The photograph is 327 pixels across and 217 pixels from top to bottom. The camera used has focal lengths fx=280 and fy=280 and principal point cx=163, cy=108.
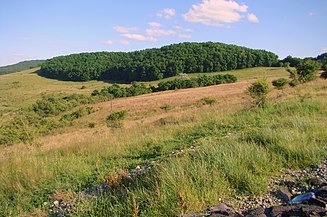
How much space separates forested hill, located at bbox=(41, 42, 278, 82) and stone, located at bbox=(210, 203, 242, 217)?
335ft

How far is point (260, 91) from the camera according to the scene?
47.4 ft

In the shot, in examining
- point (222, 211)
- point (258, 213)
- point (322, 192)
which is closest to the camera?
point (258, 213)

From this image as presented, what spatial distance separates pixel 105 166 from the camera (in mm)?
6324

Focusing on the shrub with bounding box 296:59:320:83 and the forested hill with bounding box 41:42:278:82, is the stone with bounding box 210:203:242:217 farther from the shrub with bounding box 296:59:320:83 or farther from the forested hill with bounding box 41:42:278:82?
the forested hill with bounding box 41:42:278:82

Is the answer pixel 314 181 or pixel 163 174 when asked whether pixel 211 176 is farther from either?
pixel 314 181

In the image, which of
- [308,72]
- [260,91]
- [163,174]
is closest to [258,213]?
[163,174]

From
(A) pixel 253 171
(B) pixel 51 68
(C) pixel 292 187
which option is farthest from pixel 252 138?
(B) pixel 51 68

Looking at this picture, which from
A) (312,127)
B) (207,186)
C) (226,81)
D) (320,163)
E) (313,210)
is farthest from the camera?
(226,81)

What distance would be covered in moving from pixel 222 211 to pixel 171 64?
4226 inches

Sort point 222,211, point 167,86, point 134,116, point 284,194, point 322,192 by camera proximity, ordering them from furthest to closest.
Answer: point 167,86
point 134,116
point 284,194
point 322,192
point 222,211

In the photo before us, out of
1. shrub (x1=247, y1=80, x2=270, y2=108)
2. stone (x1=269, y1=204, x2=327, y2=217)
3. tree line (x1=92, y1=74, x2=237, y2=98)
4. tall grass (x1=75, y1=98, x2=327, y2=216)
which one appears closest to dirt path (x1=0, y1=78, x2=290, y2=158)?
shrub (x1=247, y1=80, x2=270, y2=108)

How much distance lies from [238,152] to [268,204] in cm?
128

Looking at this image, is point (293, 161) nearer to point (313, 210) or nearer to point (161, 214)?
point (313, 210)

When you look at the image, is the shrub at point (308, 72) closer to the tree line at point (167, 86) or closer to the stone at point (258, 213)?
the stone at point (258, 213)
